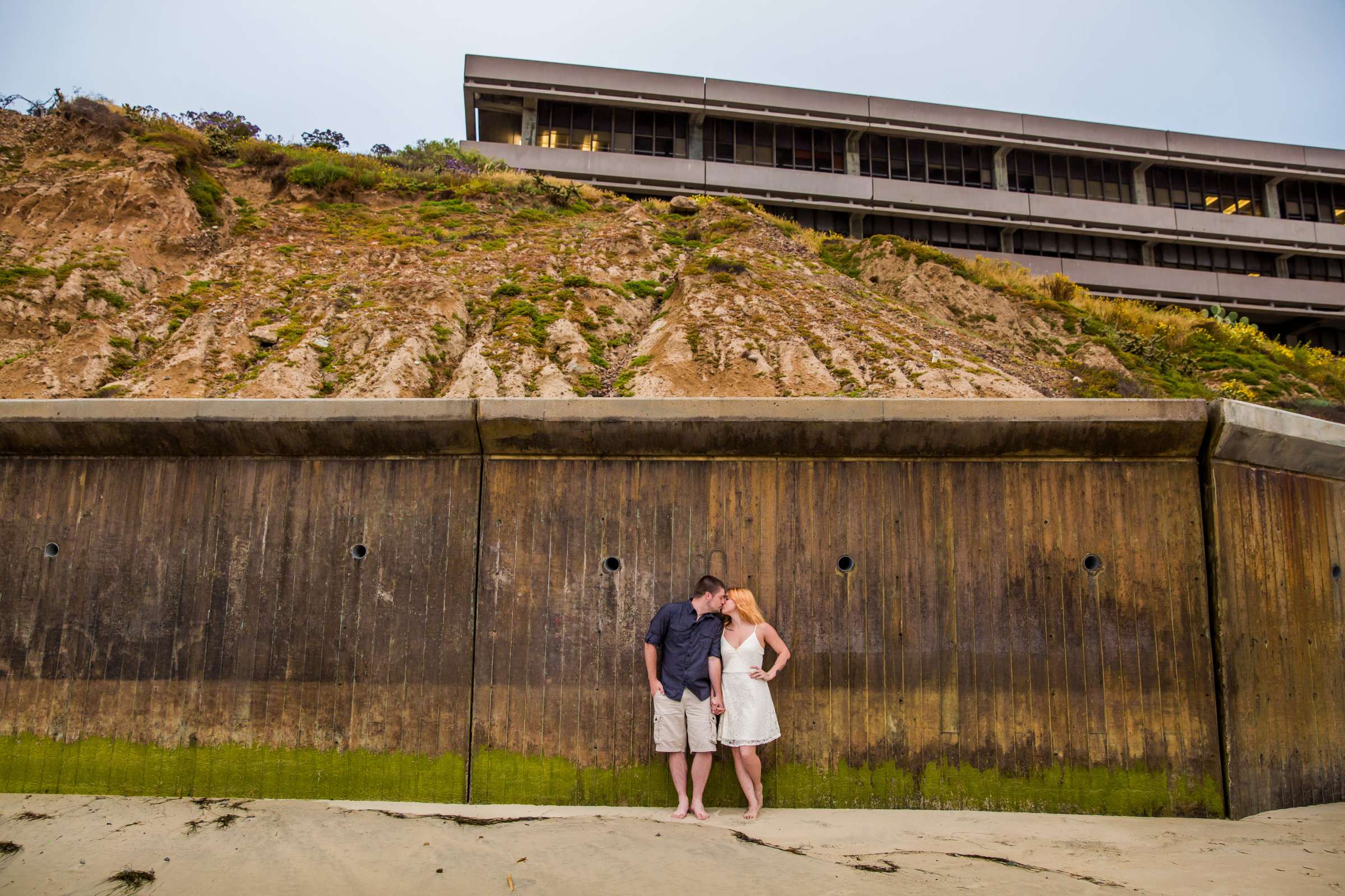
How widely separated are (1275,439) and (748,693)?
4591 millimetres

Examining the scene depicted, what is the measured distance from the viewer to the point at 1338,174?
40844mm

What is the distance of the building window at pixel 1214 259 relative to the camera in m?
39.3

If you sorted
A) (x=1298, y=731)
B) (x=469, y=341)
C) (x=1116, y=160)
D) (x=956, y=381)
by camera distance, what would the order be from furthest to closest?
1. (x=1116, y=160)
2. (x=469, y=341)
3. (x=956, y=381)
4. (x=1298, y=731)

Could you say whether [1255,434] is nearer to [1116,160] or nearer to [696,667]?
[696,667]

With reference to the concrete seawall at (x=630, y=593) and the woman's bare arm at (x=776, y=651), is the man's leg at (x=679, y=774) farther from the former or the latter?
the woman's bare arm at (x=776, y=651)

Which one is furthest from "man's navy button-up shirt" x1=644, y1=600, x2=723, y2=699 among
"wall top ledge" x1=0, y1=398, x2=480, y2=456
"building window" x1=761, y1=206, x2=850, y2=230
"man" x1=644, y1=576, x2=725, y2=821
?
"building window" x1=761, y1=206, x2=850, y2=230

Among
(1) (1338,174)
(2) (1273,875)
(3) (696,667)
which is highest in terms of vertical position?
(1) (1338,174)

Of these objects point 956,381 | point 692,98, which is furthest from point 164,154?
point 692,98

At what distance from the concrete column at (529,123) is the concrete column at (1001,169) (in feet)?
71.6

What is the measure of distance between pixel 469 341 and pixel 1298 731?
11.8m

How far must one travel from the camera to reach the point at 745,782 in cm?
567

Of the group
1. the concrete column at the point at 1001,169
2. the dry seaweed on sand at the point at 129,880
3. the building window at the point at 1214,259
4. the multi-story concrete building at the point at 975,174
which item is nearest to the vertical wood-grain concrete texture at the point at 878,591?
the dry seaweed on sand at the point at 129,880

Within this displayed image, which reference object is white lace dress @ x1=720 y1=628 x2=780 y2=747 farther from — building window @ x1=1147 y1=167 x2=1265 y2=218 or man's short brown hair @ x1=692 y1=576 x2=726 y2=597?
building window @ x1=1147 y1=167 x2=1265 y2=218

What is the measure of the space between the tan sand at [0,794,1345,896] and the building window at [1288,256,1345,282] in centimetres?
4527
